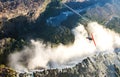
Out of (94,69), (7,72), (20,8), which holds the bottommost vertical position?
(7,72)

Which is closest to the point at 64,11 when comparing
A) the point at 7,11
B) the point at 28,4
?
the point at 28,4

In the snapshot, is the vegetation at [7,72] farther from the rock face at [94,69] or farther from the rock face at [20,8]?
the rock face at [20,8]

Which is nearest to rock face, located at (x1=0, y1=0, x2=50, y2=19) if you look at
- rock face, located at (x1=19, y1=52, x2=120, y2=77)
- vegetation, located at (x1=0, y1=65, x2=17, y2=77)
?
vegetation, located at (x1=0, y1=65, x2=17, y2=77)

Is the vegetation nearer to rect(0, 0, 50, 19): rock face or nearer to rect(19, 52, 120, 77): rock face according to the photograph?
rect(19, 52, 120, 77): rock face

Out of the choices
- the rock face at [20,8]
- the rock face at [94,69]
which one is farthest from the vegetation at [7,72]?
the rock face at [20,8]

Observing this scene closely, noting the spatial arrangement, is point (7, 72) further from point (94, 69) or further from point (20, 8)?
point (20, 8)

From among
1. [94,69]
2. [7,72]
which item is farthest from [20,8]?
[7,72]

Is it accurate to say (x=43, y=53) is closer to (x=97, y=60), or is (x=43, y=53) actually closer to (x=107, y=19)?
(x=97, y=60)
